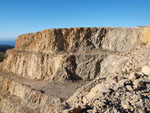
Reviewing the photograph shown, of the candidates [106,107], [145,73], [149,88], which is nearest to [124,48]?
[145,73]

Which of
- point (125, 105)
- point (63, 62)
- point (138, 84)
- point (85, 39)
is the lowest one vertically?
point (125, 105)

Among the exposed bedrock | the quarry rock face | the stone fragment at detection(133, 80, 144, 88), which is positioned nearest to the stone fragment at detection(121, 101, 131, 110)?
the stone fragment at detection(133, 80, 144, 88)

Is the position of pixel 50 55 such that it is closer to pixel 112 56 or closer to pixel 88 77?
pixel 88 77

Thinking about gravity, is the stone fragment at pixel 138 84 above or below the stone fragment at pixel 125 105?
above

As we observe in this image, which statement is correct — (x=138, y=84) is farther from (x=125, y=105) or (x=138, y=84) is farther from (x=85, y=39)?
(x=85, y=39)

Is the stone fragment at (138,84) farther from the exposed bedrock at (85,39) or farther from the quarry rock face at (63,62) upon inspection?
the exposed bedrock at (85,39)

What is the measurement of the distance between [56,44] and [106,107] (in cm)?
2052

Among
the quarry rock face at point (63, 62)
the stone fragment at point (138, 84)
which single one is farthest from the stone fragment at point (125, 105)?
the quarry rock face at point (63, 62)

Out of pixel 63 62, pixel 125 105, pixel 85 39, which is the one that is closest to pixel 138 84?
pixel 125 105

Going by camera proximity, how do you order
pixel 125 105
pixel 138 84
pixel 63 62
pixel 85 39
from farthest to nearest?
pixel 85 39
pixel 63 62
pixel 138 84
pixel 125 105

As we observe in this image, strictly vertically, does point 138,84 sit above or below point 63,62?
below

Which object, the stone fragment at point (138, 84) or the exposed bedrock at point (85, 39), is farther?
the exposed bedrock at point (85, 39)

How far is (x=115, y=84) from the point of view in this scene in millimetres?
8188

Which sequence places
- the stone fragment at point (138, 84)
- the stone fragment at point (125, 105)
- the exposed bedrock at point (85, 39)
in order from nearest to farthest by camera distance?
1. the stone fragment at point (125, 105)
2. the stone fragment at point (138, 84)
3. the exposed bedrock at point (85, 39)
